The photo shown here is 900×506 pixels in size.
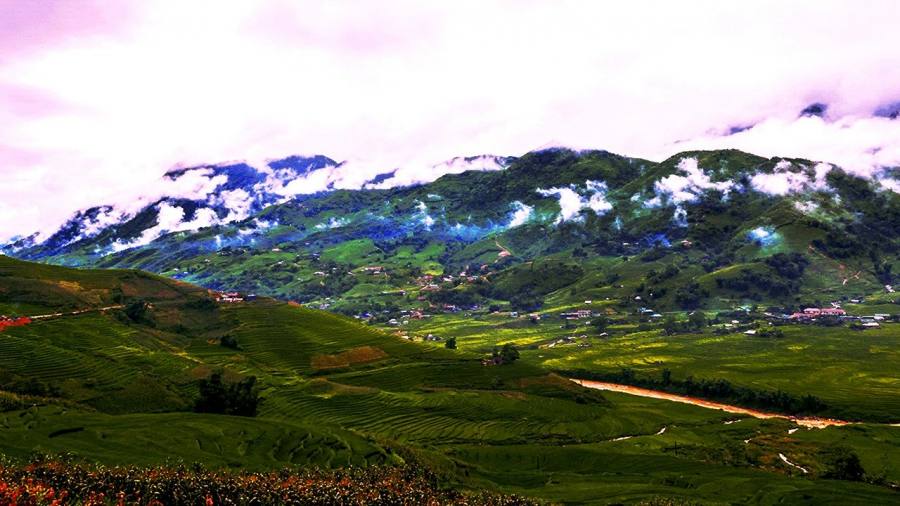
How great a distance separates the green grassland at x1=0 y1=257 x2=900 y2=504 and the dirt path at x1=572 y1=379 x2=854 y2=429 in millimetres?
10953

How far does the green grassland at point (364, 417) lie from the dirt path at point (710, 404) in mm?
10953

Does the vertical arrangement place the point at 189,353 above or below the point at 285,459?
above

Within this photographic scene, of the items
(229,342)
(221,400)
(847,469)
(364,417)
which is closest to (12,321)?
(229,342)

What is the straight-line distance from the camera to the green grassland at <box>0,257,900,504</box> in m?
92.1

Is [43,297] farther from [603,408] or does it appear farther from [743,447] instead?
[743,447]

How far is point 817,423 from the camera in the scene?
491 feet

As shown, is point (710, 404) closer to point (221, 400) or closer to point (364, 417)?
point (364, 417)

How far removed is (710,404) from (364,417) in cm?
10283

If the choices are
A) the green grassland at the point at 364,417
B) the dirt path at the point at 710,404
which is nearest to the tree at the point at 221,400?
the green grassland at the point at 364,417

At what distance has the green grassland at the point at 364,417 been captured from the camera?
302 feet

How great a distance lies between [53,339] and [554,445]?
115924 mm

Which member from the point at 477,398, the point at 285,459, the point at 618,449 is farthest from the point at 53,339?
the point at 618,449

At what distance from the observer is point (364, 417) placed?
13038cm

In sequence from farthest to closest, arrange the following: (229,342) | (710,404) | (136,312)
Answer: (710,404) → (136,312) → (229,342)
